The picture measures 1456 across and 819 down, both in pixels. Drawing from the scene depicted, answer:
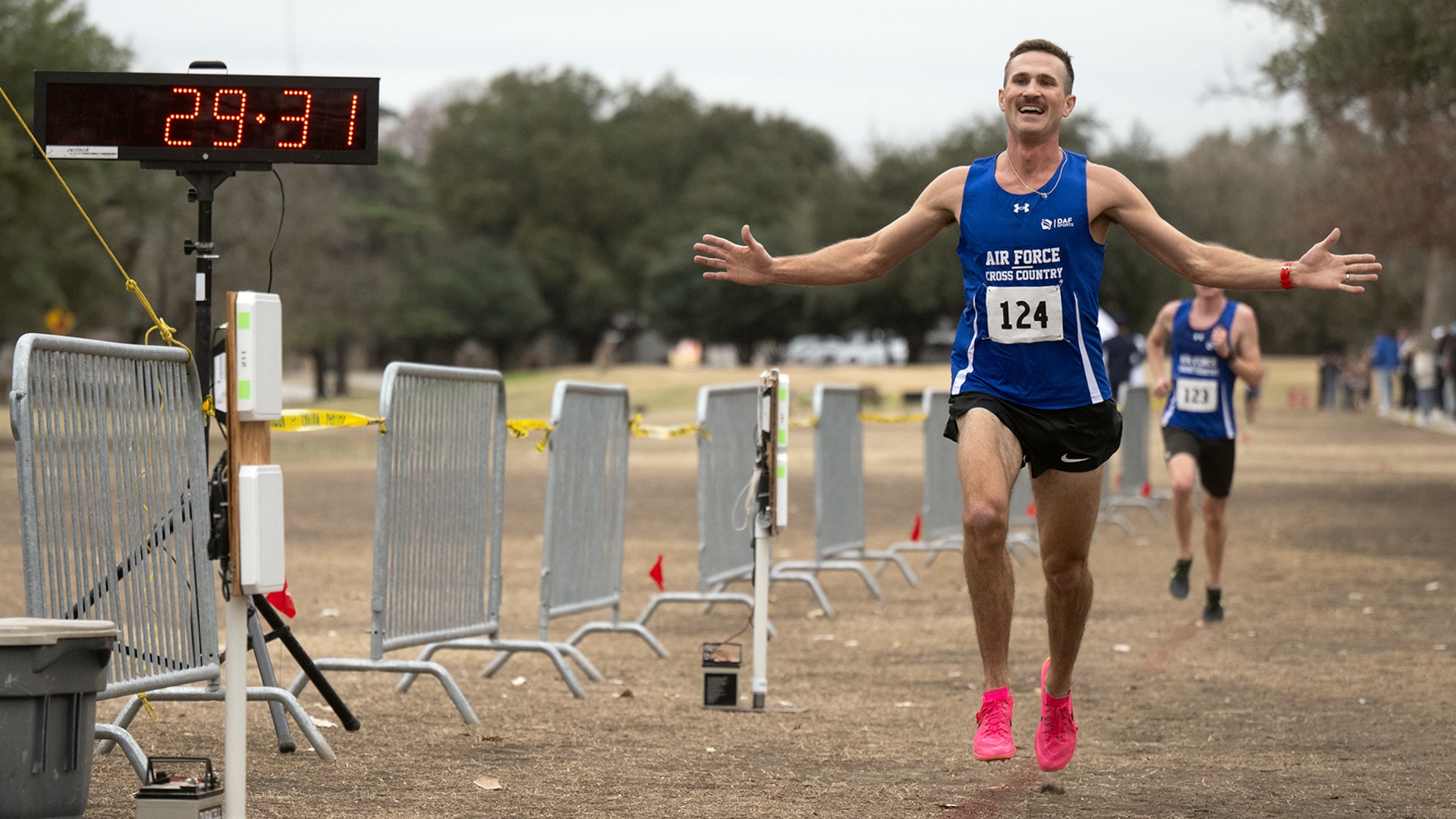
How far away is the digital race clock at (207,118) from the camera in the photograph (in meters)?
7.03

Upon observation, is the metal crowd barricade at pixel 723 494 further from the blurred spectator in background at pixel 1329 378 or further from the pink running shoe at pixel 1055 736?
the blurred spectator in background at pixel 1329 378

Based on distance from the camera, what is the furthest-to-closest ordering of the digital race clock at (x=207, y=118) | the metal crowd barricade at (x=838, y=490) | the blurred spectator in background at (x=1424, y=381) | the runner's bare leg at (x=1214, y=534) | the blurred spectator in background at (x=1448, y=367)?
the blurred spectator in background at (x=1424, y=381)
the blurred spectator in background at (x=1448, y=367)
the metal crowd barricade at (x=838, y=490)
the runner's bare leg at (x=1214, y=534)
the digital race clock at (x=207, y=118)

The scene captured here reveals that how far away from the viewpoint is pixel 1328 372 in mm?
60625

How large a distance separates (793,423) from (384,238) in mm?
77536

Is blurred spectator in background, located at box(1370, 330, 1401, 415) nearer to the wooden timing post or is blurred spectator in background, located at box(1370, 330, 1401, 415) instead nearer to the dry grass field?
the dry grass field

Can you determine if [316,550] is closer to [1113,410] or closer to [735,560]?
[735,560]

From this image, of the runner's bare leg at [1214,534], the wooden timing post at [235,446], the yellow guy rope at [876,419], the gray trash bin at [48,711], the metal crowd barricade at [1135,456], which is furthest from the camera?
the metal crowd barricade at [1135,456]

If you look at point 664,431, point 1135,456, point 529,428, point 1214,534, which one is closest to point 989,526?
point 529,428

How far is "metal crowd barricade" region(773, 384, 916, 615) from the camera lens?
13484mm

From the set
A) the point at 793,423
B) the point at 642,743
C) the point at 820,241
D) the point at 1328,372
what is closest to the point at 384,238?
the point at 820,241

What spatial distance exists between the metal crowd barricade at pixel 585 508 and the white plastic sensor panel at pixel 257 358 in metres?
4.29

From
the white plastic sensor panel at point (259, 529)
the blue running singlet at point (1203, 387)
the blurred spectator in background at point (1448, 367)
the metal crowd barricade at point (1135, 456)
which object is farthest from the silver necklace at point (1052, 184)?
the blurred spectator in background at point (1448, 367)

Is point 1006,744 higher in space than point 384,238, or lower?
lower

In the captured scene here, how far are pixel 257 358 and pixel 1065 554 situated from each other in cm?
300
